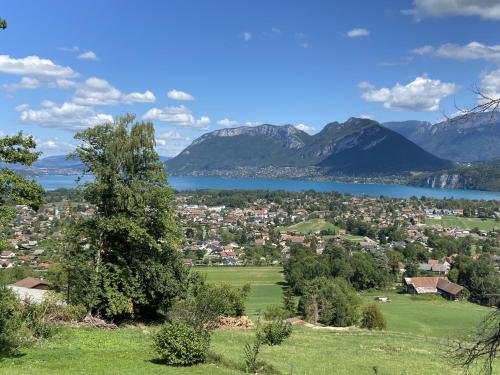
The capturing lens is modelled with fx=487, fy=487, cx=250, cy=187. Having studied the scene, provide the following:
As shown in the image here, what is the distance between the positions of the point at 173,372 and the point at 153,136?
38.2 ft

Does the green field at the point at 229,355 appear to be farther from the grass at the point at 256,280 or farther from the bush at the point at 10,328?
the grass at the point at 256,280

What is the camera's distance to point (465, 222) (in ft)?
518

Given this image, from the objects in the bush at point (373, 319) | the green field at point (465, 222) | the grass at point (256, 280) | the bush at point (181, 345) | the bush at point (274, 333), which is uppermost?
the bush at point (181, 345)

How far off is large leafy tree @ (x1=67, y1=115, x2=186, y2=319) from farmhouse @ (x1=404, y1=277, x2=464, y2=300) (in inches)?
2293

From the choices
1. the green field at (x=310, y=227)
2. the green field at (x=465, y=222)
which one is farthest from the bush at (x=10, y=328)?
the green field at (x=465, y=222)

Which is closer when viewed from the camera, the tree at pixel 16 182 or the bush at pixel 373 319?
the tree at pixel 16 182

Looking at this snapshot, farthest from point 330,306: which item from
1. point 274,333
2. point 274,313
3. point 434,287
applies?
point 434,287

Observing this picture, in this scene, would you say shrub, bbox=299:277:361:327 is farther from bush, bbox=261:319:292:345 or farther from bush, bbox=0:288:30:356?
bush, bbox=0:288:30:356

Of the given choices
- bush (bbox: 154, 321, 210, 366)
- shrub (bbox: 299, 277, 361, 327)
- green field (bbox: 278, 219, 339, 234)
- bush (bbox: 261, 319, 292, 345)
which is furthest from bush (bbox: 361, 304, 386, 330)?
green field (bbox: 278, 219, 339, 234)

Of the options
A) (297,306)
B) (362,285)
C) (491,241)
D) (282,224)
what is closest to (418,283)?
(362,285)

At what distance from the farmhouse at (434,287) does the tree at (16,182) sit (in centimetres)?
6708

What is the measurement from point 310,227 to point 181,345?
463 ft

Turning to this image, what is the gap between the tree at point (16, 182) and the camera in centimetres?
1156

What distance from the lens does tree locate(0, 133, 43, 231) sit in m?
11.6
